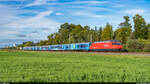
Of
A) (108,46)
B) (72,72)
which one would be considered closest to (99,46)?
(108,46)

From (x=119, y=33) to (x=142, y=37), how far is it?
9.11m

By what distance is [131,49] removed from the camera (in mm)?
53875

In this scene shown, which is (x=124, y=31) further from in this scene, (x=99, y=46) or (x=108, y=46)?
(x=108, y=46)

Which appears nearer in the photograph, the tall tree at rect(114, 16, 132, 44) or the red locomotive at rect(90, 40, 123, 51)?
the red locomotive at rect(90, 40, 123, 51)

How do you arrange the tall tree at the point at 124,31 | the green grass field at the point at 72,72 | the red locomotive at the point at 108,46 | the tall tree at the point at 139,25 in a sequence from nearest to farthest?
the green grass field at the point at 72,72, the red locomotive at the point at 108,46, the tall tree at the point at 124,31, the tall tree at the point at 139,25

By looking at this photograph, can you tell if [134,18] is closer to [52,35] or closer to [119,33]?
[119,33]

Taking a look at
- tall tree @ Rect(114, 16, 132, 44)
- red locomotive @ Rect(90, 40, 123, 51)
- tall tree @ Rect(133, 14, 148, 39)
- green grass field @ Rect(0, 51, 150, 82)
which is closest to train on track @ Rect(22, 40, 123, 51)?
red locomotive @ Rect(90, 40, 123, 51)

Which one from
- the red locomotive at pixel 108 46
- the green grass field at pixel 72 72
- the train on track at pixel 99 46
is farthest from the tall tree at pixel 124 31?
the green grass field at pixel 72 72

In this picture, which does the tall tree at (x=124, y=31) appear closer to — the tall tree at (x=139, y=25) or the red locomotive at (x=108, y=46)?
the tall tree at (x=139, y=25)

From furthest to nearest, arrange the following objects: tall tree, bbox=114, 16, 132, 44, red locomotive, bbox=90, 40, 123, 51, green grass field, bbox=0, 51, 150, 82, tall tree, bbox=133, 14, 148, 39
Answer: tall tree, bbox=133, 14, 148, 39 → tall tree, bbox=114, 16, 132, 44 → red locomotive, bbox=90, 40, 123, 51 → green grass field, bbox=0, 51, 150, 82

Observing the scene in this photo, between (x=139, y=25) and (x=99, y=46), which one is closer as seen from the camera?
(x=99, y=46)

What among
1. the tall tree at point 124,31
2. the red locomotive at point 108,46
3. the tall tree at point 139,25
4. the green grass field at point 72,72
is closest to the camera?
the green grass field at point 72,72

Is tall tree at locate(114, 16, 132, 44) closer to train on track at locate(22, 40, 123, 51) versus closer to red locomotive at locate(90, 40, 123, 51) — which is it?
train on track at locate(22, 40, 123, 51)

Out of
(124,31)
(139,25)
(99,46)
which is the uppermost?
(139,25)
